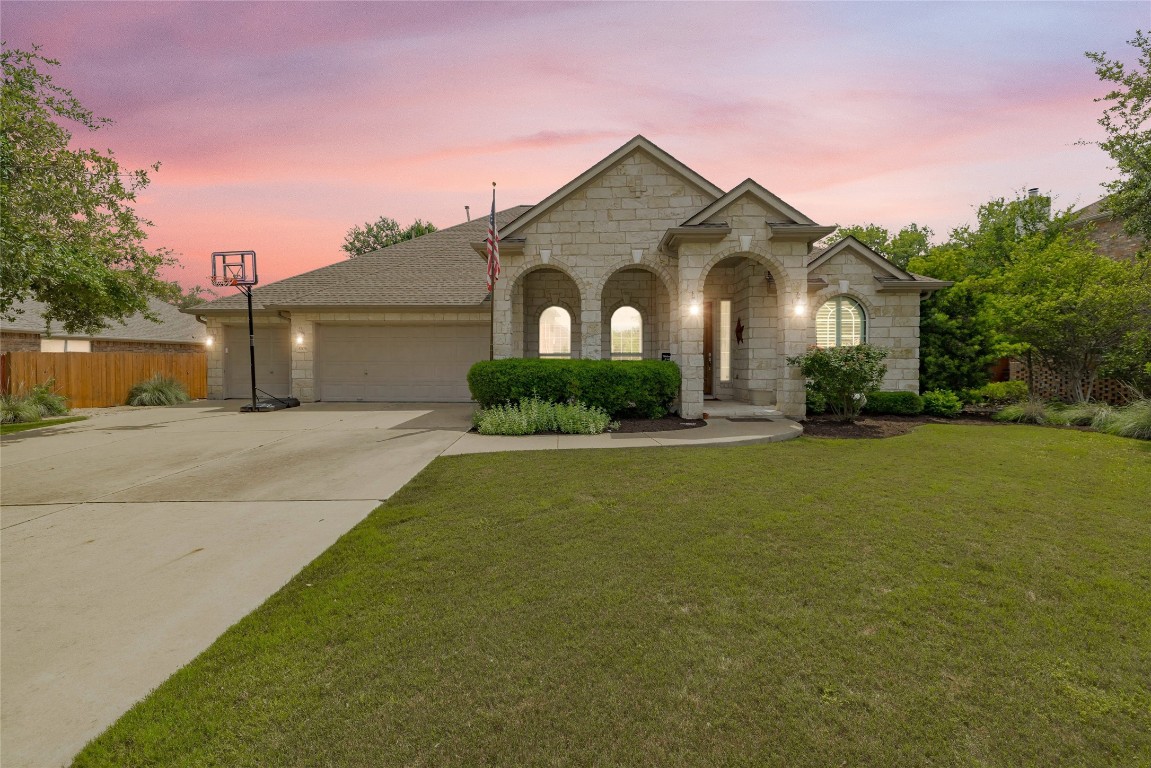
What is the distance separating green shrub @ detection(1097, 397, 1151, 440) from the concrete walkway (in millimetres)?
Answer: 6621

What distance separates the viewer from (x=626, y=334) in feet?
50.2

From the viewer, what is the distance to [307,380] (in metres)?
17.0

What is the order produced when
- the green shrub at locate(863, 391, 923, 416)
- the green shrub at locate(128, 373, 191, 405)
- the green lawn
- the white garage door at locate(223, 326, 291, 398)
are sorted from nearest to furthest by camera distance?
the green lawn
the green shrub at locate(863, 391, 923, 416)
the green shrub at locate(128, 373, 191, 405)
the white garage door at locate(223, 326, 291, 398)

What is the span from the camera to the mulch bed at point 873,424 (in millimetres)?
10250

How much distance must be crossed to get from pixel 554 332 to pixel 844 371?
8098mm

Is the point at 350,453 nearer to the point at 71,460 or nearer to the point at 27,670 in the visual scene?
the point at 71,460

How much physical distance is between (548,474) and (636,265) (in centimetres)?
773

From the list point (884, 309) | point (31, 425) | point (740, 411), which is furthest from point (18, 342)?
point (884, 309)

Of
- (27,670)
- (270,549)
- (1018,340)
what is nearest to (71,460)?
(270,549)

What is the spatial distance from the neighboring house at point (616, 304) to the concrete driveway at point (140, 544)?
6072 millimetres

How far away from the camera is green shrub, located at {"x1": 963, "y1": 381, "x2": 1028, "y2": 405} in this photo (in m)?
14.2

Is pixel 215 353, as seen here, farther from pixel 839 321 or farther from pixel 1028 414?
pixel 1028 414

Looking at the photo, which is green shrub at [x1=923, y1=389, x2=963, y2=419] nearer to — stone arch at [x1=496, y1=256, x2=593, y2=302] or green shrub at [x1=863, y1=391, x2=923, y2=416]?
green shrub at [x1=863, y1=391, x2=923, y2=416]

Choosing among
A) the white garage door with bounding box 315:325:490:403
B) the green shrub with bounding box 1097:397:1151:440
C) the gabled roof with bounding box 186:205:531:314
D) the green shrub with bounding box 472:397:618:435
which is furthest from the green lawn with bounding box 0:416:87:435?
the green shrub with bounding box 1097:397:1151:440
